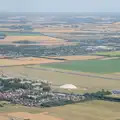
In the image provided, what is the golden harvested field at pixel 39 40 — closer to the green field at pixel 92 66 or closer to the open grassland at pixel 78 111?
the green field at pixel 92 66

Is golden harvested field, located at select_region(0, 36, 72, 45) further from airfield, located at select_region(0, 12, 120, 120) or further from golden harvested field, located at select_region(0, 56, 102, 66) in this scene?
golden harvested field, located at select_region(0, 56, 102, 66)

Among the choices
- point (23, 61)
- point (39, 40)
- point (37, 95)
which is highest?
point (39, 40)

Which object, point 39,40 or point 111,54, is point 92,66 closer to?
point 111,54

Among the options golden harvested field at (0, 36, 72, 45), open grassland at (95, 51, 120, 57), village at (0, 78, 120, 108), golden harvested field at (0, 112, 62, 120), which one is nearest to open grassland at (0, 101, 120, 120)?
golden harvested field at (0, 112, 62, 120)

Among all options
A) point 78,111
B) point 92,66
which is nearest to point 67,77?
point 92,66

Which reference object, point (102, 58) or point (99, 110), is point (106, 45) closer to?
point (102, 58)

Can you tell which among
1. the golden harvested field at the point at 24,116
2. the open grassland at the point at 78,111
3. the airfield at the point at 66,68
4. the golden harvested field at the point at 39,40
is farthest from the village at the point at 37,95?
the golden harvested field at the point at 39,40
